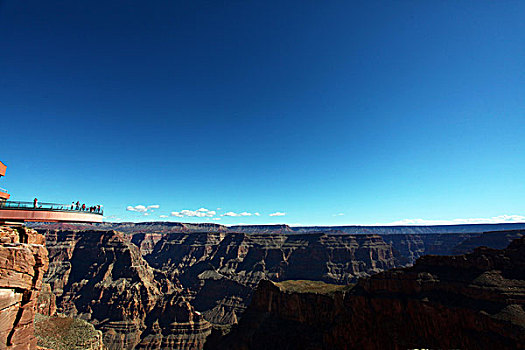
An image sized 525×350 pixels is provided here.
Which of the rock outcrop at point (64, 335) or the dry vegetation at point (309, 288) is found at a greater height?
the dry vegetation at point (309, 288)

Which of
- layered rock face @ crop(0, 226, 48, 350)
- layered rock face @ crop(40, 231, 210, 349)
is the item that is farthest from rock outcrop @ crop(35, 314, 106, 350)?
layered rock face @ crop(40, 231, 210, 349)

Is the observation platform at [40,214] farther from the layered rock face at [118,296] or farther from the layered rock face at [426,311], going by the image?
the layered rock face at [118,296]

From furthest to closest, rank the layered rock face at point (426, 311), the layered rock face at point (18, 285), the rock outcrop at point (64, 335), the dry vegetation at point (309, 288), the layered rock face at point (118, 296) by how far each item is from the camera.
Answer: the layered rock face at point (118, 296) → the dry vegetation at point (309, 288) → the rock outcrop at point (64, 335) → the layered rock face at point (426, 311) → the layered rock face at point (18, 285)

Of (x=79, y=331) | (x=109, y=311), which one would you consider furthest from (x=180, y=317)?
(x=79, y=331)

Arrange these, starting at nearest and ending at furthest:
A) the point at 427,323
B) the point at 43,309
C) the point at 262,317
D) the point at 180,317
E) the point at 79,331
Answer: the point at 427,323 < the point at 79,331 < the point at 262,317 < the point at 43,309 < the point at 180,317

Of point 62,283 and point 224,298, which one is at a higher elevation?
point 62,283

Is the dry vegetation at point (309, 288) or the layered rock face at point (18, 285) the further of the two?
the dry vegetation at point (309, 288)

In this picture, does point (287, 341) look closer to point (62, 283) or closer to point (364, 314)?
point (364, 314)

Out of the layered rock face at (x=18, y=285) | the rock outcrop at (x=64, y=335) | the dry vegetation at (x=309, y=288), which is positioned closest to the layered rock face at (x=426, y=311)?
A: the dry vegetation at (x=309, y=288)
